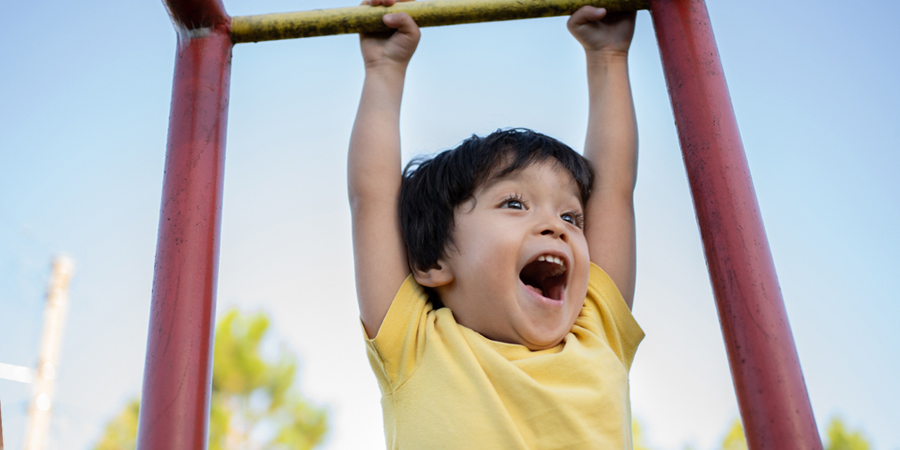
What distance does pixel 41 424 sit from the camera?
276 inches

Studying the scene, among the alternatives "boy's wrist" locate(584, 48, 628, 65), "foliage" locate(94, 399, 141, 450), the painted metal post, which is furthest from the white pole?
"boy's wrist" locate(584, 48, 628, 65)

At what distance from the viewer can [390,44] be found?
3.72ft

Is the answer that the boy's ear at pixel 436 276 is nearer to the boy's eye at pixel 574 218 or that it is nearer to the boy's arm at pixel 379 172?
the boy's arm at pixel 379 172

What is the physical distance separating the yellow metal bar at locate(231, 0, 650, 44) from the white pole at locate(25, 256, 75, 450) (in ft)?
24.7

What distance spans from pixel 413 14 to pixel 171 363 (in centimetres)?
67

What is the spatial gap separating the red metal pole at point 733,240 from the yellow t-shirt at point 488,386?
218mm

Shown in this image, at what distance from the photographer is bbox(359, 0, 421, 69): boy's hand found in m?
1.11

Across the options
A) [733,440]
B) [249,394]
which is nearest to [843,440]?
[733,440]

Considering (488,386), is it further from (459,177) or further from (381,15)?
(381,15)

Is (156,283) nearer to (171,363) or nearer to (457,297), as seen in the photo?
(171,363)

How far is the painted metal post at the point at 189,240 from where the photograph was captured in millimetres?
774

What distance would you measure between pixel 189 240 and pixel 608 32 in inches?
32.9

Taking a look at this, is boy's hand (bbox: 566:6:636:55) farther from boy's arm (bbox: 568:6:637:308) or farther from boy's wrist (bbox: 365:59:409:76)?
boy's wrist (bbox: 365:59:409:76)

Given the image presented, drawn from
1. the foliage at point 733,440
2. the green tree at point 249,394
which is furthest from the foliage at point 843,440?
the green tree at point 249,394
